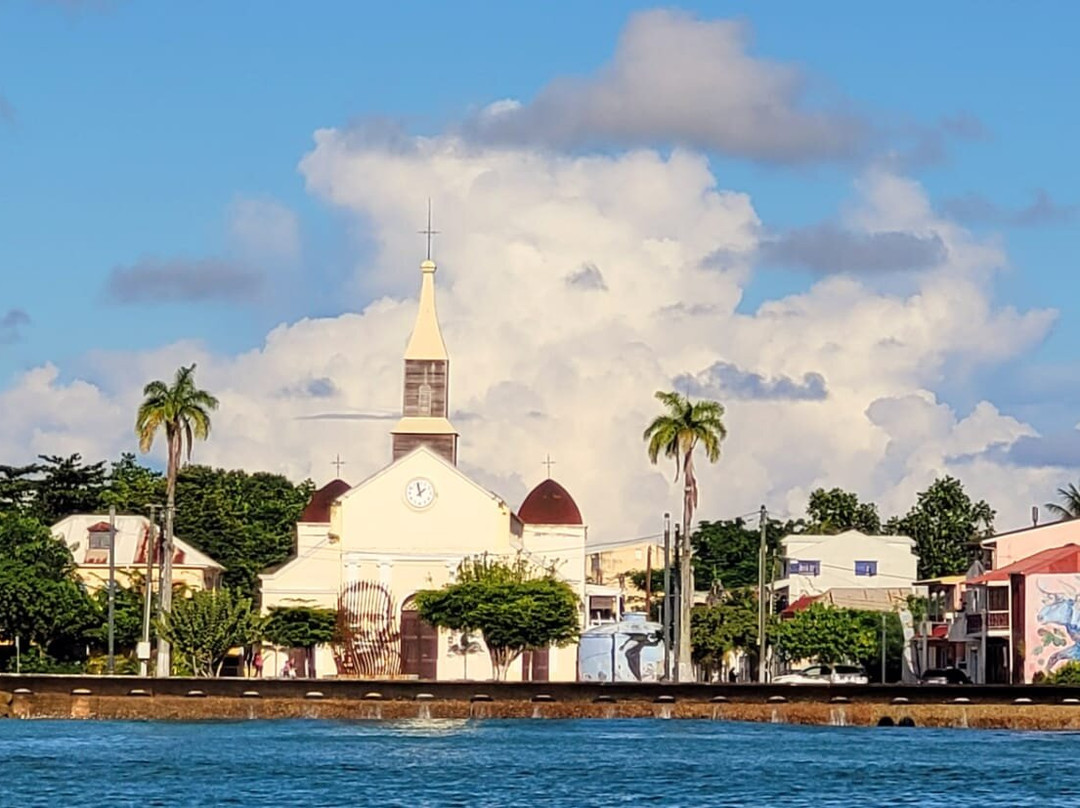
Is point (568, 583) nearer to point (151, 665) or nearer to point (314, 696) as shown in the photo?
point (151, 665)

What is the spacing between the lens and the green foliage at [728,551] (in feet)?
580

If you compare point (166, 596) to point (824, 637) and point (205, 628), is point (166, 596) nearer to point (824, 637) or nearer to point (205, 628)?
point (205, 628)

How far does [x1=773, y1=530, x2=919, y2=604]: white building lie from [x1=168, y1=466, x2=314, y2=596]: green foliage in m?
31.7

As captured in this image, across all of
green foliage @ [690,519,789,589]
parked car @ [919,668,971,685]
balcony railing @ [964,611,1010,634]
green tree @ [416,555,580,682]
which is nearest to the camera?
parked car @ [919,668,971,685]

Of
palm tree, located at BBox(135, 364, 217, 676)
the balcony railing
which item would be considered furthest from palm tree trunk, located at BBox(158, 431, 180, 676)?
the balcony railing

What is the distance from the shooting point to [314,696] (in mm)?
81562

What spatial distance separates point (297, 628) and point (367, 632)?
3.61 m

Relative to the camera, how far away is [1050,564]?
97.4 metres

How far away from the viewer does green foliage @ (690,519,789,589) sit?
6964 inches

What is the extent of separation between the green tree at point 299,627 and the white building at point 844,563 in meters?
42.3

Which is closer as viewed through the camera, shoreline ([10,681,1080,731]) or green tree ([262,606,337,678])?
shoreline ([10,681,1080,731])

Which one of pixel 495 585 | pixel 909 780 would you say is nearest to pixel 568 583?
pixel 495 585

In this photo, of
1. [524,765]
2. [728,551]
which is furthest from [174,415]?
[728,551]

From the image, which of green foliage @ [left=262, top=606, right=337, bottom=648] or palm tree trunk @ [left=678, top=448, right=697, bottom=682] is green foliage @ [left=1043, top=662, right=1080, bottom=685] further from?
green foliage @ [left=262, top=606, right=337, bottom=648]
